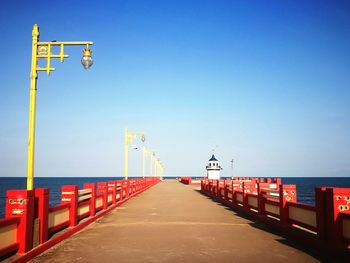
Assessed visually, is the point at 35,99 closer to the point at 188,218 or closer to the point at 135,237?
the point at 135,237

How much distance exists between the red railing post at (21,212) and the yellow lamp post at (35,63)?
1437 millimetres

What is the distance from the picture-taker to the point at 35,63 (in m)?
9.17

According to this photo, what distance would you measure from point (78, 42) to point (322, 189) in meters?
7.81

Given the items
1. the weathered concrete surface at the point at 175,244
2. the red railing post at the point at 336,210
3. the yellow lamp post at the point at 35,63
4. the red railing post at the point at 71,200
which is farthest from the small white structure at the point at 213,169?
the red railing post at the point at 336,210

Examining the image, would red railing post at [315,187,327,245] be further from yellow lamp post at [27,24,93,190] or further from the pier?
yellow lamp post at [27,24,93,190]

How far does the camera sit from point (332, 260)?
6859mm

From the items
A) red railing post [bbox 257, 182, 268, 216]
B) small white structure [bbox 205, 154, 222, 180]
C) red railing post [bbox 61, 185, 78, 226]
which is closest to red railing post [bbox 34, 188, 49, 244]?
red railing post [bbox 61, 185, 78, 226]

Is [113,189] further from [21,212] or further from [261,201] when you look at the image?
[21,212]

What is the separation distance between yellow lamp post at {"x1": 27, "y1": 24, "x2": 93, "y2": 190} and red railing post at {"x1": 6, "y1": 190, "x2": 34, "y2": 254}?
1.44 metres

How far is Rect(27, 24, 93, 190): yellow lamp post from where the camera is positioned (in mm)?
8523

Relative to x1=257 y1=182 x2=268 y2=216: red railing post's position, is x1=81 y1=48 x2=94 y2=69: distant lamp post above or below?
above

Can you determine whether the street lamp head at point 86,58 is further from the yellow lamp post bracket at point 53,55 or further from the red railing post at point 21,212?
the red railing post at point 21,212

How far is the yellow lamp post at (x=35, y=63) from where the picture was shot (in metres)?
8.52

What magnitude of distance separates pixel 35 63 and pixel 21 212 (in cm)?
417
